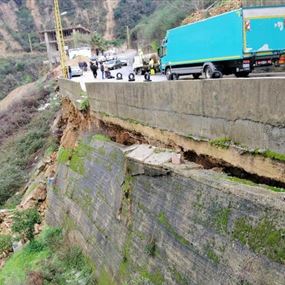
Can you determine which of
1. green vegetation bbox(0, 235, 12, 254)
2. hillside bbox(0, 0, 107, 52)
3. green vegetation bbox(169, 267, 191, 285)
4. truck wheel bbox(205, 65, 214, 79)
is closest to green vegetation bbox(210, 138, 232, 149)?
green vegetation bbox(169, 267, 191, 285)

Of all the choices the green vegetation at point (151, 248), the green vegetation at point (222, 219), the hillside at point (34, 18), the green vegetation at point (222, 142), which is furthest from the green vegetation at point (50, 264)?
the hillside at point (34, 18)

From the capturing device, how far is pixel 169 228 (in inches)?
279

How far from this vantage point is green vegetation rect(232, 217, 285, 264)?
4.80 metres

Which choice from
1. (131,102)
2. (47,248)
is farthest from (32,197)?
(131,102)

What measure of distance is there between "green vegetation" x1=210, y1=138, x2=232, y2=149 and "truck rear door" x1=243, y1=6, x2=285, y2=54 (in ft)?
18.1

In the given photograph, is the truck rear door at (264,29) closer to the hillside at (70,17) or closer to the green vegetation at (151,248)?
the green vegetation at (151,248)

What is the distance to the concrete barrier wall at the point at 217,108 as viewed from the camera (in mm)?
5975

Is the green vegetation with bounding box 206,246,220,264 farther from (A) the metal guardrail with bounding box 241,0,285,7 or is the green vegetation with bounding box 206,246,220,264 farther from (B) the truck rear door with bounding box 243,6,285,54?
(A) the metal guardrail with bounding box 241,0,285,7

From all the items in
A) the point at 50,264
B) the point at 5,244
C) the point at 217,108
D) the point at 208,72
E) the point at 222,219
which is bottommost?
the point at 5,244

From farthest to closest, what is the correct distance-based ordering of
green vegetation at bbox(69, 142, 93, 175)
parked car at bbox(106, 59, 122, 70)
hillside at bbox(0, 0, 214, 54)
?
hillside at bbox(0, 0, 214, 54) → parked car at bbox(106, 59, 122, 70) → green vegetation at bbox(69, 142, 93, 175)

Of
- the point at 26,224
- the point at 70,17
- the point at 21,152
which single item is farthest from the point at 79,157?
the point at 70,17

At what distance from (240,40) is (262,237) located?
8.09m

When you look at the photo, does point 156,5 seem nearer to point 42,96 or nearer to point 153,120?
point 42,96

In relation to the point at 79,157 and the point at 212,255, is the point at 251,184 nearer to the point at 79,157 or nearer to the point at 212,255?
the point at 212,255
